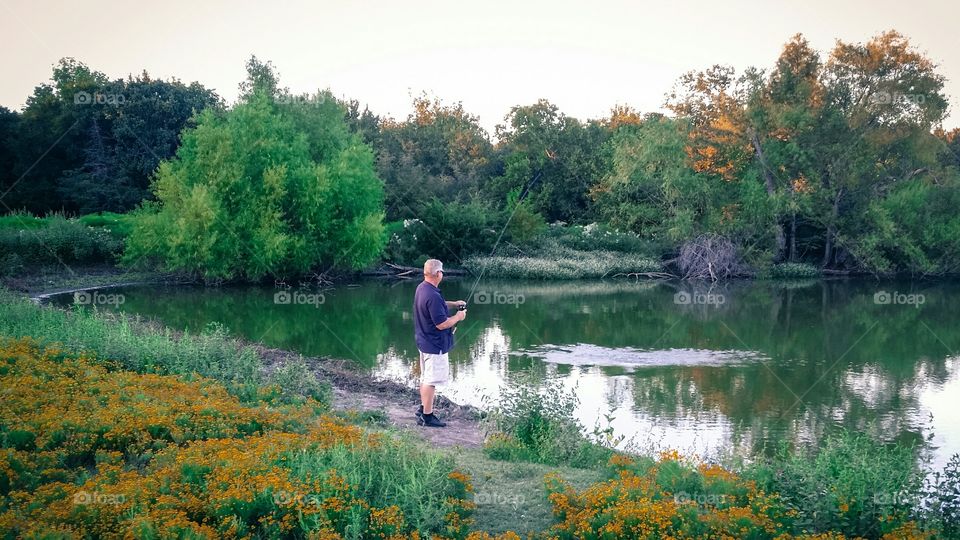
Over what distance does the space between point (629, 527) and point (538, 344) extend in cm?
1417

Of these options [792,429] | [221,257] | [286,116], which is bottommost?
[792,429]

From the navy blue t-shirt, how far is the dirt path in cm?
118

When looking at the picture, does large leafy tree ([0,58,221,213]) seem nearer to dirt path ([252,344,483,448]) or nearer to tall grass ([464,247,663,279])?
tall grass ([464,247,663,279])

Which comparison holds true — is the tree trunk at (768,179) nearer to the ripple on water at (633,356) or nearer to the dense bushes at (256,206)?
the dense bushes at (256,206)

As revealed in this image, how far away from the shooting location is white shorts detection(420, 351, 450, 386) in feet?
36.3

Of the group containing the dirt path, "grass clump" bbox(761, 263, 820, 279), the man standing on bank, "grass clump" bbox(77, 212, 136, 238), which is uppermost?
"grass clump" bbox(77, 212, 136, 238)

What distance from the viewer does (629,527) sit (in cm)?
654

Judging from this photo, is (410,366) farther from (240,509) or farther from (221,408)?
(240,509)

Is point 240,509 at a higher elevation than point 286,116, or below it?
below

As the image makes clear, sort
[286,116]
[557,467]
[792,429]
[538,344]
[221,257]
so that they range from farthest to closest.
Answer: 1. [286,116]
2. [221,257]
3. [538,344]
4. [792,429]
5. [557,467]

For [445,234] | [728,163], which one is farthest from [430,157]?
[728,163]

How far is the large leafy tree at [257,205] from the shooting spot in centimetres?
3284

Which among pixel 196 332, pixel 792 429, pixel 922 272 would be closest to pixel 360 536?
pixel 792 429

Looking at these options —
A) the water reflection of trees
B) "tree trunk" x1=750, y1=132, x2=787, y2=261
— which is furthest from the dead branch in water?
the water reflection of trees
